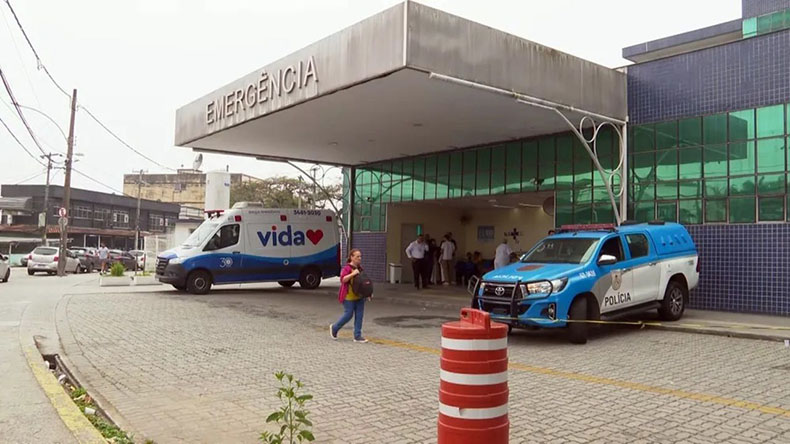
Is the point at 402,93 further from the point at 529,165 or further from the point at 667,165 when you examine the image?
the point at 667,165

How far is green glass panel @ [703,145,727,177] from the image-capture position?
12.8m

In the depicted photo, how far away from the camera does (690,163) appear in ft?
43.7

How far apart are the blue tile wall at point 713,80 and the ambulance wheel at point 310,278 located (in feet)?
36.6

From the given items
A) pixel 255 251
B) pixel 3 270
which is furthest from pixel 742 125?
pixel 3 270

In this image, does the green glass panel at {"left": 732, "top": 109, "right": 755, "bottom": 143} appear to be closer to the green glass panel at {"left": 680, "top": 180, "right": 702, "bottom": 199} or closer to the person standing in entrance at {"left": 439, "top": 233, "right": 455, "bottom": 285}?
the green glass panel at {"left": 680, "top": 180, "right": 702, "bottom": 199}

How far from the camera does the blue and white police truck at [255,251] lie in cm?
1788

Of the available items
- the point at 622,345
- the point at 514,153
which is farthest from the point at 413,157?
the point at 622,345

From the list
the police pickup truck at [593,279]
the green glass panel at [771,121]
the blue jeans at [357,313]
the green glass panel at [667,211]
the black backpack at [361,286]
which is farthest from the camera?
the green glass panel at [667,211]

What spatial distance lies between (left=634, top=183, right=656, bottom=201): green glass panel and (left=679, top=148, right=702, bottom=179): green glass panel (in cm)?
74

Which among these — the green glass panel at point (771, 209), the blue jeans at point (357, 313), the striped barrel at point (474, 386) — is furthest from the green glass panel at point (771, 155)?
the striped barrel at point (474, 386)

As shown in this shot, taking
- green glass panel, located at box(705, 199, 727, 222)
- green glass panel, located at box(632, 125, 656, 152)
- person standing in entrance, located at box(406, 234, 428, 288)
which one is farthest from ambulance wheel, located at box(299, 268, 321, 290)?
green glass panel, located at box(705, 199, 727, 222)

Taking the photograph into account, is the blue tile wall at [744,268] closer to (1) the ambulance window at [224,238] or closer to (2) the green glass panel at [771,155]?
(2) the green glass panel at [771,155]

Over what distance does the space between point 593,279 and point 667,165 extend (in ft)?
18.7

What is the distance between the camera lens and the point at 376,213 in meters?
22.3
